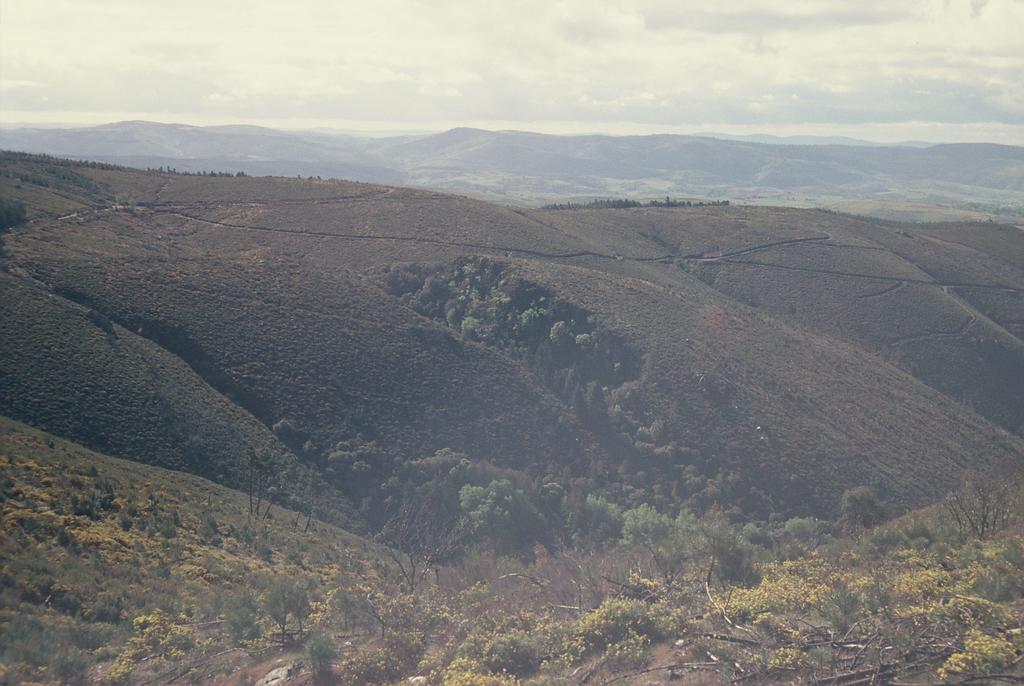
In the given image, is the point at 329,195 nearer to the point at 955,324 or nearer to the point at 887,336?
the point at 887,336

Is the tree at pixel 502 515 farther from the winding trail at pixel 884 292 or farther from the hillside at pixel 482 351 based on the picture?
the winding trail at pixel 884 292

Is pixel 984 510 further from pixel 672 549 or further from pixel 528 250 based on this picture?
pixel 528 250

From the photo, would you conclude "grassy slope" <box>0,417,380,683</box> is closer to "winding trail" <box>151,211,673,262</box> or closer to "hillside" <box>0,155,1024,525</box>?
"hillside" <box>0,155,1024,525</box>

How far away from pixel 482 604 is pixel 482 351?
36395 millimetres

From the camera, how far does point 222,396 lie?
42.6 m

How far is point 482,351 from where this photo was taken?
5553cm

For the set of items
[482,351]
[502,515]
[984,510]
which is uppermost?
[984,510]

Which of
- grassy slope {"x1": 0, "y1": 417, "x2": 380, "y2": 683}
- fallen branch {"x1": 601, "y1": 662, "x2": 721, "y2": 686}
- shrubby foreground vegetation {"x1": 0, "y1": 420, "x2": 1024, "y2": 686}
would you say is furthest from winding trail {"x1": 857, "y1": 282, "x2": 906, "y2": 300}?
fallen branch {"x1": 601, "y1": 662, "x2": 721, "y2": 686}

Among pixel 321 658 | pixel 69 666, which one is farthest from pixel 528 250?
pixel 69 666

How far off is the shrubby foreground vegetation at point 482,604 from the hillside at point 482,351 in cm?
1008

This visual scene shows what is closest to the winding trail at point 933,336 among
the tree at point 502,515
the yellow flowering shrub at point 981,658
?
the tree at point 502,515

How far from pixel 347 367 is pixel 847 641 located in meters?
38.2

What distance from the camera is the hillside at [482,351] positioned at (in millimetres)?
42062

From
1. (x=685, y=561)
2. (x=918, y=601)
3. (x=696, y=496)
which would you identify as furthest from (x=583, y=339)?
(x=918, y=601)
